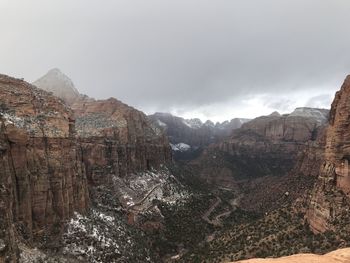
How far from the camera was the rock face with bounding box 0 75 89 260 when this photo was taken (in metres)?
51.9

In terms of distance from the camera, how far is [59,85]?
446ft

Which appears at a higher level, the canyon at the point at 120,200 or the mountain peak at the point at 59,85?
the mountain peak at the point at 59,85

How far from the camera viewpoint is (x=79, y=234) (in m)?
61.5

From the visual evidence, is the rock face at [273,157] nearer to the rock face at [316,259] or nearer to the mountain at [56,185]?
the mountain at [56,185]

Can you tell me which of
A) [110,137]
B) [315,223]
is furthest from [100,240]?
[110,137]

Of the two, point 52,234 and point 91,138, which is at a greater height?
point 91,138

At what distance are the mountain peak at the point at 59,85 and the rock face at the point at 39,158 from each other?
67.3m

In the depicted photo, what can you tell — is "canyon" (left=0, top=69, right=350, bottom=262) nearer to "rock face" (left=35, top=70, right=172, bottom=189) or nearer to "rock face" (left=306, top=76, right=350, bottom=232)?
"rock face" (left=306, top=76, right=350, bottom=232)

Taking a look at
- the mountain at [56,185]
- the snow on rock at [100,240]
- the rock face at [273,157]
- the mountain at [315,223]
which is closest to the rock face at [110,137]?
the mountain at [56,185]

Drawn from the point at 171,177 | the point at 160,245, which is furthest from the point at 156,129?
the point at 160,245

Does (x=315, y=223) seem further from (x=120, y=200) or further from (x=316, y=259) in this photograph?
(x=120, y=200)

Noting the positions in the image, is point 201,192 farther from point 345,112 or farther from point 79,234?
point 345,112

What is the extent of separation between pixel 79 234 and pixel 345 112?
4006cm

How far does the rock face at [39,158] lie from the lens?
51.9 metres
